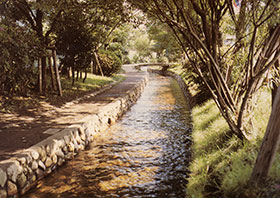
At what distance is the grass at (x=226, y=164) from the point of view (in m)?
3.38

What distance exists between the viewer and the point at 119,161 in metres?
6.07

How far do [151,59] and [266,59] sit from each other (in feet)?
147

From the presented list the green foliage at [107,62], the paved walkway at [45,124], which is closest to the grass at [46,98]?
the paved walkway at [45,124]

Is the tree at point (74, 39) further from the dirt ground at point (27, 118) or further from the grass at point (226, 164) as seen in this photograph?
the grass at point (226, 164)

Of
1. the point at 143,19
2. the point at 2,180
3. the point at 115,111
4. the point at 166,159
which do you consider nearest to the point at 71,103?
the point at 115,111

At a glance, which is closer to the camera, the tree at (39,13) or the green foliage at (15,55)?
the green foliage at (15,55)

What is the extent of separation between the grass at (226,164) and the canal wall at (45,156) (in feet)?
9.31

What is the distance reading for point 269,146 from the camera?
2.98 meters

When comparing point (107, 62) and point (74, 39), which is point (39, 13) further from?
point (107, 62)

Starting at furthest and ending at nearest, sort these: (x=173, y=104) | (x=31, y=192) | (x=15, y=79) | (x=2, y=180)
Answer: (x=173, y=104) < (x=15, y=79) < (x=31, y=192) < (x=2, y=180)

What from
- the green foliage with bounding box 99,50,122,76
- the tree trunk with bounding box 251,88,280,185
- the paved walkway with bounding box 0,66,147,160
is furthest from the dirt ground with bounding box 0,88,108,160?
the green foliage with bounding box 99,50,122,76

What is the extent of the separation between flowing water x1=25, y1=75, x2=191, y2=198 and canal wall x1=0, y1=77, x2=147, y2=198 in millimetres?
191

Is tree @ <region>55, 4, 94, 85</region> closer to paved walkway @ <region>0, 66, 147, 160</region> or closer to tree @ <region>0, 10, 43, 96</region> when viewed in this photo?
paved walkway @ <region>0, 66, 147, 160</region>

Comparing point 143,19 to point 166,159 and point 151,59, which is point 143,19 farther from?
point 151,59
